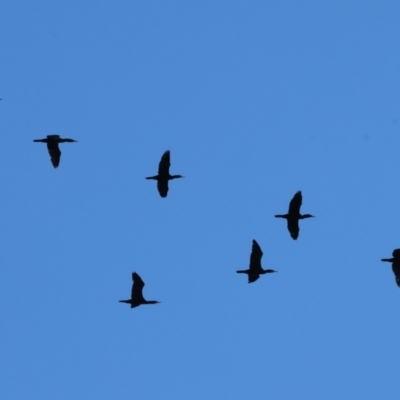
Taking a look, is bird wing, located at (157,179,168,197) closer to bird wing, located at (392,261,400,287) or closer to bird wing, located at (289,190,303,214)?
A: bird wing, located at (289,190,303,214)

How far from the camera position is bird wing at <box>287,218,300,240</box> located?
6288 centimetres

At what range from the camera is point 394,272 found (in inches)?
2307

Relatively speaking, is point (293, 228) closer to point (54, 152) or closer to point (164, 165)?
point (164, 165)

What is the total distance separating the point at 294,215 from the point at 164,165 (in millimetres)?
6701

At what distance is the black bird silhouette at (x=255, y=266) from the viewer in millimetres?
62750

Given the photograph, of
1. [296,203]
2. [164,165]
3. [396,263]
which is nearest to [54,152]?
[164,165]

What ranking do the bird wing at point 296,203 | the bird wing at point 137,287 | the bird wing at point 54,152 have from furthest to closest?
the bird wing at point 296,203 → the bird wing at point 54,152 → the bird wing at point 137,287

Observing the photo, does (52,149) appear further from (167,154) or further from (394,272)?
(394,272)

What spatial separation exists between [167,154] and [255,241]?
5.97 meters

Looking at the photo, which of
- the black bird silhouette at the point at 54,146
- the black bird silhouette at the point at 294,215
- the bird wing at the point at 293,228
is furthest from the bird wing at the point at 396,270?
the black bird silhouette at the point at 54,146

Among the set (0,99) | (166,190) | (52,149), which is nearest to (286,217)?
(166,190)

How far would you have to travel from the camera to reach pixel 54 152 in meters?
62.3

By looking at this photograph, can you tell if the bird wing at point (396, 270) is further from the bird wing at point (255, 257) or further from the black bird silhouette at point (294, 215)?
the bird wing at point (255, 257)

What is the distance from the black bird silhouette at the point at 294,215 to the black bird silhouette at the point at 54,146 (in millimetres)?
10745
